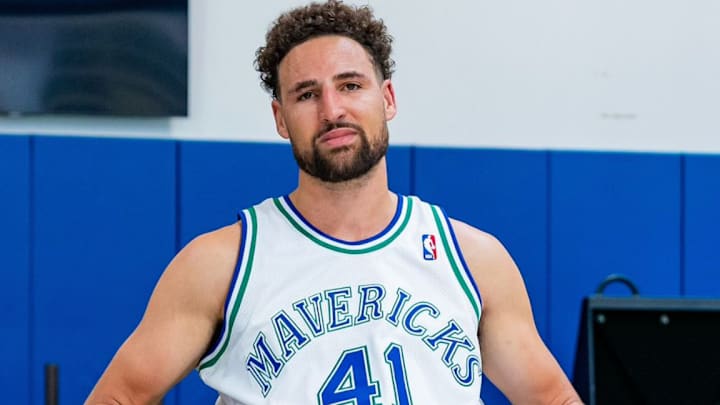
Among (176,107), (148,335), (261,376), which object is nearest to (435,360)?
(261,376)

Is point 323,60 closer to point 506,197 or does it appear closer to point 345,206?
point 345,206

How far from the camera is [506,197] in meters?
3.06

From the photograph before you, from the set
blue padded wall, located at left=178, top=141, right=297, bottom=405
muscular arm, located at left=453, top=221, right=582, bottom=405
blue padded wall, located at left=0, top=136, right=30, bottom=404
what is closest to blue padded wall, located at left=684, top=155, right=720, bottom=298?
blue padded wall, located at left=178, top=141, right=297, bottom=405

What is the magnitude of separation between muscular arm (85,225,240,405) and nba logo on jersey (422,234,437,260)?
0.34m

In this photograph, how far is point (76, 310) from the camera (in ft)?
9.71

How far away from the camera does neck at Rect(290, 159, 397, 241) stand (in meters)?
1.80

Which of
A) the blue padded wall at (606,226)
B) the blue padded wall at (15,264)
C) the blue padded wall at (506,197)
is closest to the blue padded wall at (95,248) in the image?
the blue padded wall at (15,264)

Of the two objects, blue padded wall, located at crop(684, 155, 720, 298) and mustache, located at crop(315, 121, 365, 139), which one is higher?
mustache, located at crop(315, 121, 365, 139)

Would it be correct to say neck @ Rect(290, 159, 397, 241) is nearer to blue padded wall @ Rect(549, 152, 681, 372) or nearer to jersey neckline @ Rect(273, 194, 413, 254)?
jersey neckline @ Rect(273, 194, 413, 254)

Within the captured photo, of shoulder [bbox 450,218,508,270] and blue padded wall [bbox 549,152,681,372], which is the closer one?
shoulder [bbox 450,218,508,270]

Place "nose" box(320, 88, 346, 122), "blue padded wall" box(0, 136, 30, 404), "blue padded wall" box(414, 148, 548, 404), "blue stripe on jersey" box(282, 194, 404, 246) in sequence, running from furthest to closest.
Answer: "blue padded wall" box(414, 148, 548, 404) → "blue padded wall" box(0, 136, 30, 404) → "blue stripe on jersey" box(282, 194, 404, 246) → "nose" box(320, 88, 346, 122)

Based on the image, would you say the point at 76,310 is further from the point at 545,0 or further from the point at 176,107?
the point at 545,0

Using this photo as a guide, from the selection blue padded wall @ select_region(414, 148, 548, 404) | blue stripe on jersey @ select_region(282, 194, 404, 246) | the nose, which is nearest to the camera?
the nose

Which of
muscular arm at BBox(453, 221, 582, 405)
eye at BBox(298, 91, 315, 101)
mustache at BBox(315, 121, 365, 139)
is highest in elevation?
eye at BBox(298, 91, 315, 101)
